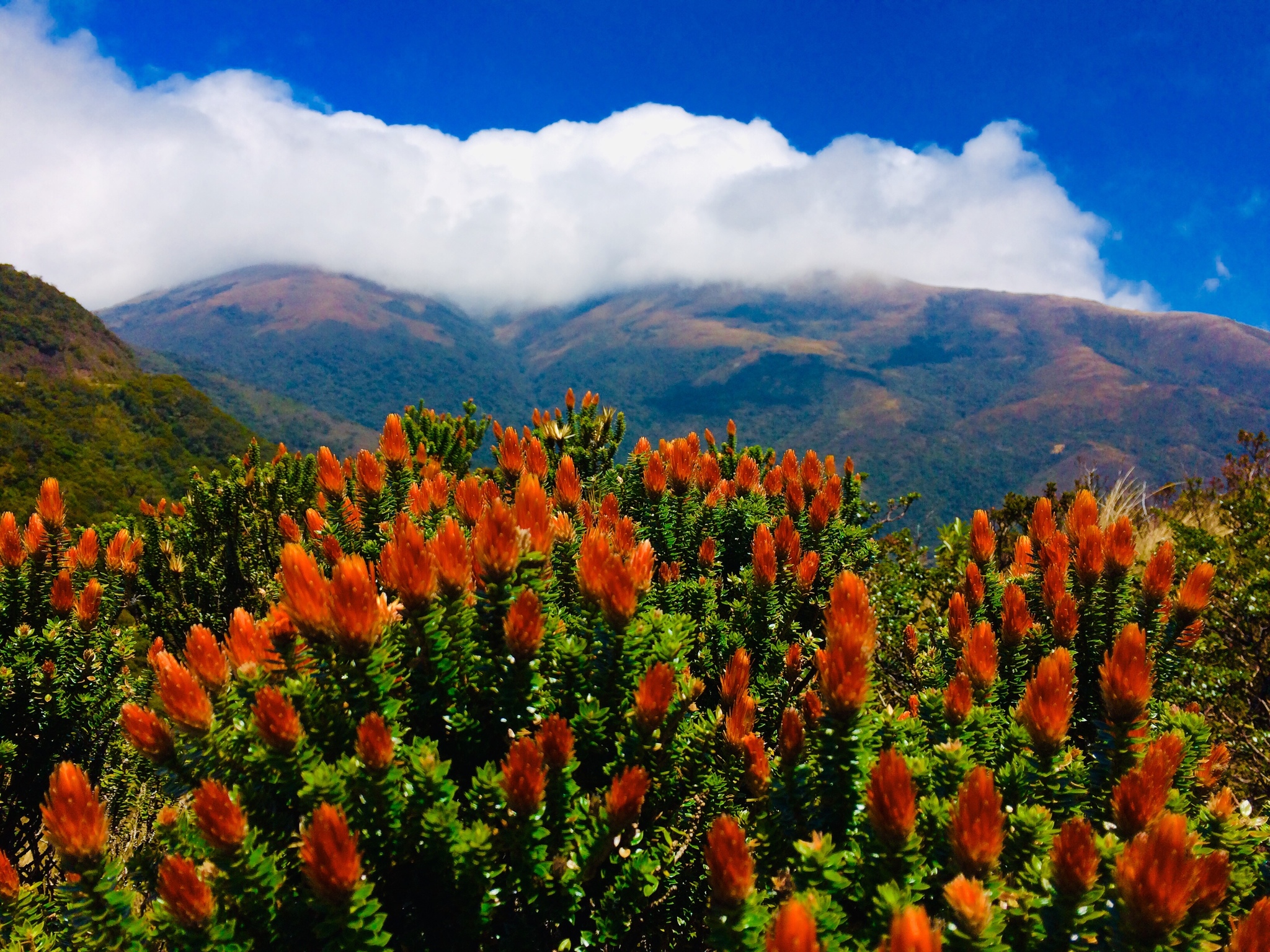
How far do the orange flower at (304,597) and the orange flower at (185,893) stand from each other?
0.49 metres

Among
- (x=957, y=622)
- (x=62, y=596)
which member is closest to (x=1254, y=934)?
(x=957, y=622)

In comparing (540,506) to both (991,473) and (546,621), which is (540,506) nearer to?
(546,621)

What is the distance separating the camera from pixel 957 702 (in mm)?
1962

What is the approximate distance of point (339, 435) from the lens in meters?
133

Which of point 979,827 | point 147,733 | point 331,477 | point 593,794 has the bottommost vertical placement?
point 593,794

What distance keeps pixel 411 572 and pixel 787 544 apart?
199 centimetres

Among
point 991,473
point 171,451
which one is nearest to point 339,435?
point 171,451

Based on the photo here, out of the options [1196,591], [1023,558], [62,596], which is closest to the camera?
[1196,591]

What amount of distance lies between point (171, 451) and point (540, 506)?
3916cm

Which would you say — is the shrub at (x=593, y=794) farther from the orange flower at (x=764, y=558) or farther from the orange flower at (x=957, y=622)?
the orange flower at (x=764, y=558)

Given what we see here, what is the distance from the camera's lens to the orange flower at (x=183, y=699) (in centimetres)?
158

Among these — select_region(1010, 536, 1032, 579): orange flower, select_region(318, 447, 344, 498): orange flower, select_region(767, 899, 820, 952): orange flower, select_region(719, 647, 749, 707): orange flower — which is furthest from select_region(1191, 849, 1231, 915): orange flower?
select_region(318, 447, 344, 498): orange flower

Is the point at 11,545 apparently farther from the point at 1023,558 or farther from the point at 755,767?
the point at 1023,558

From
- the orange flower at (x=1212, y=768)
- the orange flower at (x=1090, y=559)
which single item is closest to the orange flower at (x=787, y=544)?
the orange flower at (x=1090, y=559)
